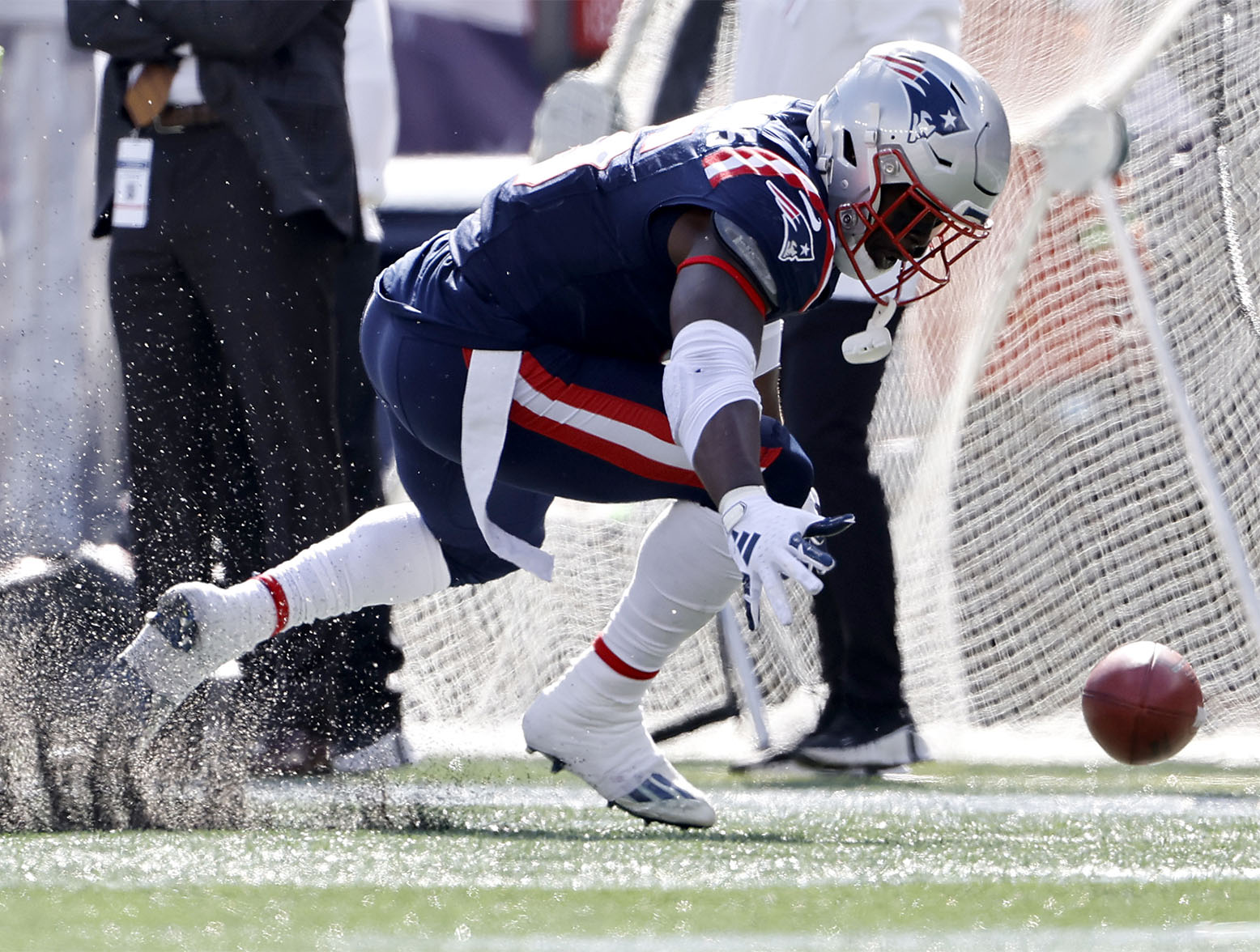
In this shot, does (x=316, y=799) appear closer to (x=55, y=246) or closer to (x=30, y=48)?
(x=55, y=246)

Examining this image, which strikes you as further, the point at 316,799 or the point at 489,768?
the point at 489,768

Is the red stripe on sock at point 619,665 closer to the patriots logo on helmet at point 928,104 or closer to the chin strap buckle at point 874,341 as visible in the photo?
the chin strap buckle at point 874,341

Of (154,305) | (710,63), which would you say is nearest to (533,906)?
(154,305)

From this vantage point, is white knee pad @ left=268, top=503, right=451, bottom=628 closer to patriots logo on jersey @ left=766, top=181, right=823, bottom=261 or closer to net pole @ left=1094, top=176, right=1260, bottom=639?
patriots logo on jersey @ left=766, top=181, right=823, bottom=261

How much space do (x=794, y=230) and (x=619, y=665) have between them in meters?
0.90

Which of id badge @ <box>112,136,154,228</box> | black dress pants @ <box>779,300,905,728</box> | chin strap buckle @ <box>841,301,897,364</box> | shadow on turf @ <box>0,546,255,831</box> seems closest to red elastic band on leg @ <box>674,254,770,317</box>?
chin strap buckle @ <box>841,301,897,364</box>

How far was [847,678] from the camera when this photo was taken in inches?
152

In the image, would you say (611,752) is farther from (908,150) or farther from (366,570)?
(908,150)

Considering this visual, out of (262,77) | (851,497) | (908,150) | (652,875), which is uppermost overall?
(262,77)

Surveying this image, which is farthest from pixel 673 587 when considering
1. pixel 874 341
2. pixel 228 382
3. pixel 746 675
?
pixel 228 382

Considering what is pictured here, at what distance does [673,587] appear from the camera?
2.96 m

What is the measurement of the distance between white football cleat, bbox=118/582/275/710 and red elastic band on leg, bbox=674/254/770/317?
3.59 ft

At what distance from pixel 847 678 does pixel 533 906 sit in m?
1.79

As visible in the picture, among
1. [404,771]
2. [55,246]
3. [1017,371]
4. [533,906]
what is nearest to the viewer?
[533,906]
